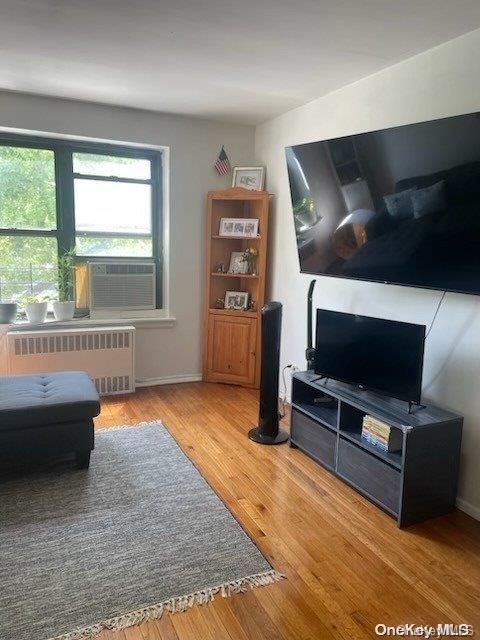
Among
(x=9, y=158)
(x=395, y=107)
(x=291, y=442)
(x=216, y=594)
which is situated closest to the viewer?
(x=216, y=594)

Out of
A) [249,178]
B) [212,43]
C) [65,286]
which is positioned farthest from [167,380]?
[212,43]

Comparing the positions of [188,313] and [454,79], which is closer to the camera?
[454,79]

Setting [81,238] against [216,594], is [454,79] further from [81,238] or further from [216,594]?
[81,238]

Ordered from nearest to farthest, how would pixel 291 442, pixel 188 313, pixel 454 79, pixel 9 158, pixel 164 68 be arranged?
1. pixel 454 79
2. pixel 164 68
3. pixel 291 442
4. pixel 9 158
5. pixel 188 313

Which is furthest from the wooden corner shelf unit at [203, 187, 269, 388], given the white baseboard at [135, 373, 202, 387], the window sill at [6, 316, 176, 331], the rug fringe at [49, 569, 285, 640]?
the rug fringe at [49, 569, 285, 640]

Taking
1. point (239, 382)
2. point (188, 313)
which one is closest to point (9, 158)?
point (188, 313)

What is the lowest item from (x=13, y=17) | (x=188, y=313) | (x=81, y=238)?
(x=188, y=313)

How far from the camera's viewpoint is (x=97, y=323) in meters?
4.05

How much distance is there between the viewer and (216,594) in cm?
179

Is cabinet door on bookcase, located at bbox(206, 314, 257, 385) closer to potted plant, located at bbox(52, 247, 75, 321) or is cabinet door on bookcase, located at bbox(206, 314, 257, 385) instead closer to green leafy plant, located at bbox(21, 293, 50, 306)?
potted plant, located at bbox(52, 247, 75, 321)

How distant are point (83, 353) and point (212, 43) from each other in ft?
8.35

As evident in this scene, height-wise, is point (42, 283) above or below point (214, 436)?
above

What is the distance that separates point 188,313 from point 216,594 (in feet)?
9.51

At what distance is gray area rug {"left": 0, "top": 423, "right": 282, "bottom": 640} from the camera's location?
5.58 feet
